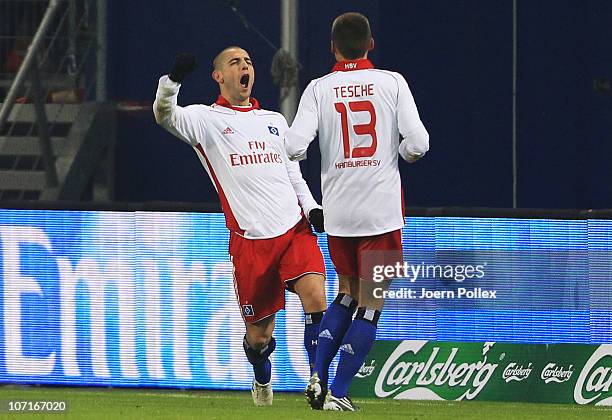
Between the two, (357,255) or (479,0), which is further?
(479,0)

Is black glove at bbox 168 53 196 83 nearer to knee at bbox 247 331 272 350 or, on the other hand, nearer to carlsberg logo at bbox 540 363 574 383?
knee at bbox 247 331 272 350

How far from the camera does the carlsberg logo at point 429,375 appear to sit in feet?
36.0

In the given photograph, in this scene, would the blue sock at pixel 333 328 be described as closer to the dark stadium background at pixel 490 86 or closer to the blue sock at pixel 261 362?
the blue sock at pixel 261 362

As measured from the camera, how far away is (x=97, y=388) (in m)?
11.3

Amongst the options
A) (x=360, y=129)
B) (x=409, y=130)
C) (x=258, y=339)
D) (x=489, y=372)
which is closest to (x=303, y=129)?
(x=360, y=129)

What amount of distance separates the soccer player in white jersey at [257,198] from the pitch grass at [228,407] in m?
0.51

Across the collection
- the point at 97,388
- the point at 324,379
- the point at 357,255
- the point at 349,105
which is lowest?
the point at 97,388

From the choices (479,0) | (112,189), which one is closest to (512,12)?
(479,0)

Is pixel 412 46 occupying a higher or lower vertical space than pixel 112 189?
higher

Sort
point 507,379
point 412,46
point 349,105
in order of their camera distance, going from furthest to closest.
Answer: point 412,46, point 507,379, point 349,105

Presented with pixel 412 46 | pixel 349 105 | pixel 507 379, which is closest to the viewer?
pixel 349 105

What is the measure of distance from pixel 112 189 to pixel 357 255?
Answer: 5795 mm

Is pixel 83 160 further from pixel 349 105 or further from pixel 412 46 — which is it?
pixel 349 105

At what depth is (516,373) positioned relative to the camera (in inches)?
430
